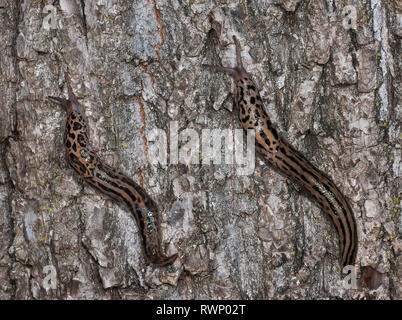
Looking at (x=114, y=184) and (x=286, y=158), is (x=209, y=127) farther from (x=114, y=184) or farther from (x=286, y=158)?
(x=114, y=184)

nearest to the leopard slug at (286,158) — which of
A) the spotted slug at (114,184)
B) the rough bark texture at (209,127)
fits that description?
the rough bark texture at (209,127)

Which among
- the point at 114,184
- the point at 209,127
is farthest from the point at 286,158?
the point at 114,184

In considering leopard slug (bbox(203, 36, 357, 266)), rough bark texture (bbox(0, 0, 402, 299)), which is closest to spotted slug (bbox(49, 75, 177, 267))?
rough bark texture (bbox(0, 0, 402, 299))

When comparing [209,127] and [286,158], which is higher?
[209,127]

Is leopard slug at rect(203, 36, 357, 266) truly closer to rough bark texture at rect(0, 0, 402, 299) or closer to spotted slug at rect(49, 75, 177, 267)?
rough bark texture at rect(0, 0, 402, 299)

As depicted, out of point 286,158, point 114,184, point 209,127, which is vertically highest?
point 209,127

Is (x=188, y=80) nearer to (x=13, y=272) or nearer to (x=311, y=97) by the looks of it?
(x=311, y=97)
